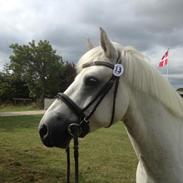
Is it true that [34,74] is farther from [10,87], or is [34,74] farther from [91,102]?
[91,102]

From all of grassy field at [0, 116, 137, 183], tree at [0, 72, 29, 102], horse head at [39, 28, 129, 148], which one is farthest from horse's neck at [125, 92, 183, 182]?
tree at [0, 72, 29, 102]

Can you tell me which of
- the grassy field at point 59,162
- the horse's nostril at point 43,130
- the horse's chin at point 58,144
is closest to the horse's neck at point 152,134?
the horse's chin at point 58,144

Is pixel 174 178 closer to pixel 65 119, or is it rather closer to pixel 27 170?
pixel 65 119

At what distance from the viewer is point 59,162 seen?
23.8ft

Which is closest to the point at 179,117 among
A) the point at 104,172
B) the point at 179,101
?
the point at 179,101

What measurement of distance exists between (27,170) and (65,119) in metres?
4.41

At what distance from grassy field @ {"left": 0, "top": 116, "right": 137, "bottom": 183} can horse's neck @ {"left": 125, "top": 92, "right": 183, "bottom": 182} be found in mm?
3623

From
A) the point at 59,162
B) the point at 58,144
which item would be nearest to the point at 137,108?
the point at 58,144

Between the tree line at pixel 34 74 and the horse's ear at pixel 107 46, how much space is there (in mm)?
35632

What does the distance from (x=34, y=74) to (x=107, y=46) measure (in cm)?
3968

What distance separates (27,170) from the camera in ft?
20.5

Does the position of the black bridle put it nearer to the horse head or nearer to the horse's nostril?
the horse head

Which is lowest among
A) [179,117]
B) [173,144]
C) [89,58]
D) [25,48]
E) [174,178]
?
[174,178]

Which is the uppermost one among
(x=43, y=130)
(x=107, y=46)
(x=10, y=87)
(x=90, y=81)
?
(x=107, y=46)
